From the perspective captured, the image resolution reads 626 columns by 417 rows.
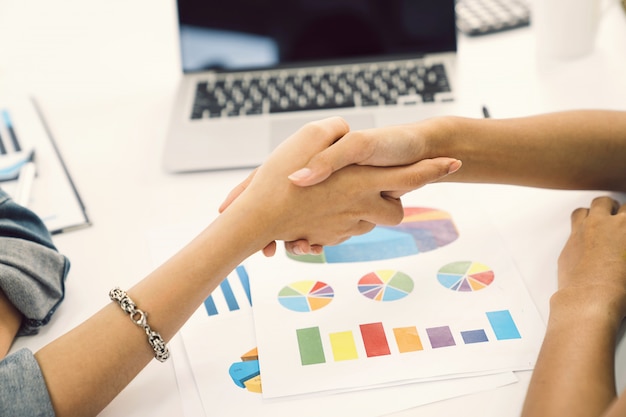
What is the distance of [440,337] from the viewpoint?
734 millimetres

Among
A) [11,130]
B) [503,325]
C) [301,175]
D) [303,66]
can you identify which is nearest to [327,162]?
[301,175]

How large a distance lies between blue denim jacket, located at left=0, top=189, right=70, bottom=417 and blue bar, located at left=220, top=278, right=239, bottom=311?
178 mm

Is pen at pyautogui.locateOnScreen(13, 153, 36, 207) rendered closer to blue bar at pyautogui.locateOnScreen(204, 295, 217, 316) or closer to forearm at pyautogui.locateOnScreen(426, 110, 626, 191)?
blue bar at pyautogui.locateOnScreen(204, 295, 217, 316)

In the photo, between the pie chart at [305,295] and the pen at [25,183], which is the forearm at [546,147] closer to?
the pie chart at [305,295]

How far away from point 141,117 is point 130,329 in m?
0.52

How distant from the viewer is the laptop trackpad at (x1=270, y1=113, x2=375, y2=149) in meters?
1.04

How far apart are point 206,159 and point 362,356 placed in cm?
42

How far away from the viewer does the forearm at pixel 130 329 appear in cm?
67

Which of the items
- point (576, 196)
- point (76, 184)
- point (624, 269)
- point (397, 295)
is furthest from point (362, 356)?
point (76, 184)

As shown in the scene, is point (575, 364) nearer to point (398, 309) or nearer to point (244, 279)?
point (398, 309)

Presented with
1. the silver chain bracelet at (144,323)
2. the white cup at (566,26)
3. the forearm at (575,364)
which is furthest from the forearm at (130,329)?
the white cup at (566,26)

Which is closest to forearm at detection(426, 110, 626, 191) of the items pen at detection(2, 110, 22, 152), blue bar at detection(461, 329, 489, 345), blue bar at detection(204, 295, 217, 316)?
blue bar at detection(461, 329, 489, 345)

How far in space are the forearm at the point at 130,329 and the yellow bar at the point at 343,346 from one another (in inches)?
5.3

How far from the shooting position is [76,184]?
101cm
